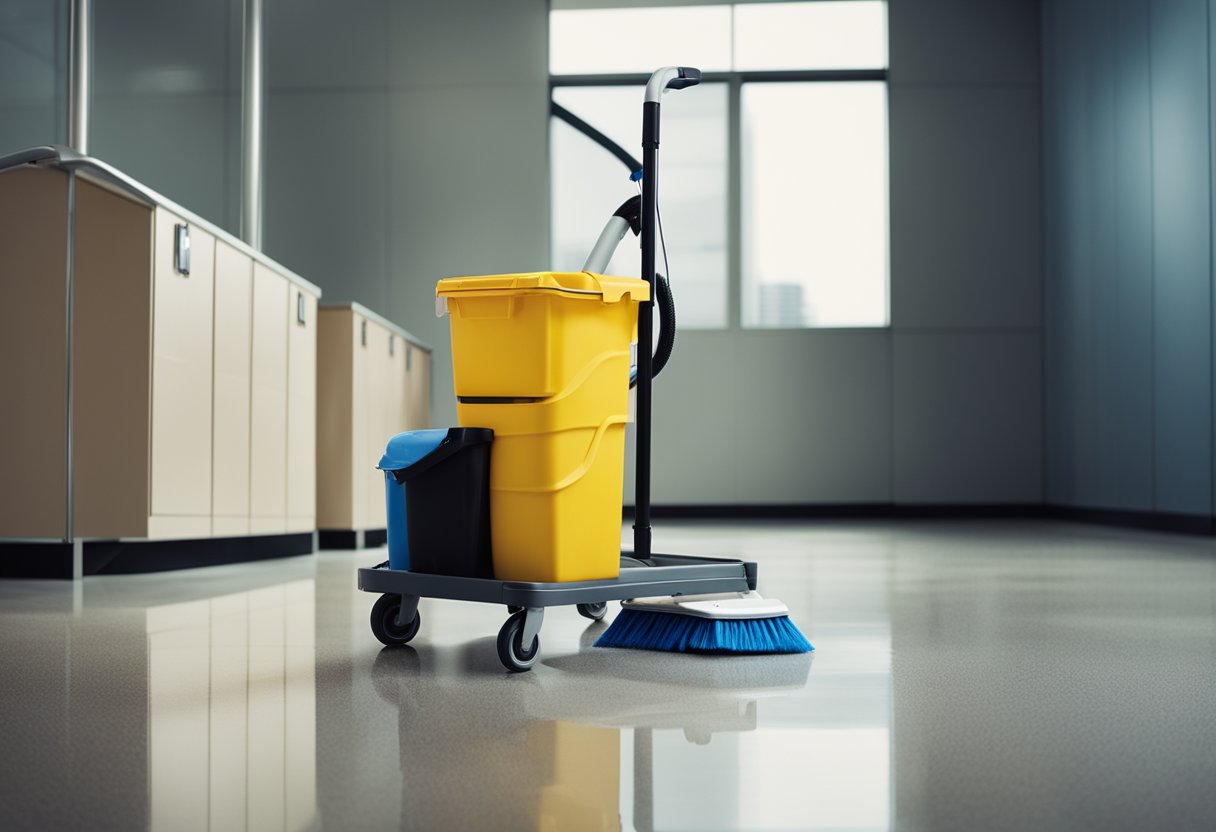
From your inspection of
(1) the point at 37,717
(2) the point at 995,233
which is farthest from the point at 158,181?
(1) the point at 37,717

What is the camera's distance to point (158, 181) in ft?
25.5

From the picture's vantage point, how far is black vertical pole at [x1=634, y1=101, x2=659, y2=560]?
192 centimetres

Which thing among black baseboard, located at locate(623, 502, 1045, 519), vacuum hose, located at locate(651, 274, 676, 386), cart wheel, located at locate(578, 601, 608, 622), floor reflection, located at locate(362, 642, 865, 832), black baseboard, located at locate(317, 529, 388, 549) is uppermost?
vacuum hose, located at locate(651, 274, 676, 386)

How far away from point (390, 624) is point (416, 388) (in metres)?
4.09

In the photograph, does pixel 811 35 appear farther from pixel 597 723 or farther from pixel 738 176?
pixel 597 723

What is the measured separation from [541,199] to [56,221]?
4974 mm

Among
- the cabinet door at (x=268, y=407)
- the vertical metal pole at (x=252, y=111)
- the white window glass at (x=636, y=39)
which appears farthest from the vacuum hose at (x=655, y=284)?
the white window glass at (x=636, y=39)

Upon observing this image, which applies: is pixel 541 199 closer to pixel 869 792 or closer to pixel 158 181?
pixel 158 181

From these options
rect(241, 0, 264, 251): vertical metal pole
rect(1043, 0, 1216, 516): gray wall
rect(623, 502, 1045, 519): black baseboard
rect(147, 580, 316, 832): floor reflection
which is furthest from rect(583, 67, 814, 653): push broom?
rect(623, 502, 1045, 519): black baseboard

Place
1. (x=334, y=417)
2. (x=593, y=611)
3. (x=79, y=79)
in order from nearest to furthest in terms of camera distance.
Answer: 1. (x=593, y=611)
2. (x=79, y=79)
3. (x=334, y=417)

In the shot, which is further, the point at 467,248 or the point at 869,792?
the point at 467,248

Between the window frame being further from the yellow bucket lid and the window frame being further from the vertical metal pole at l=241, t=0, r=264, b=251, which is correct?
the yellow bucket lid

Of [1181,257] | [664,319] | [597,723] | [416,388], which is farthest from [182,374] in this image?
[1181,257]

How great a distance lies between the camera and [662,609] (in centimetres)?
186
